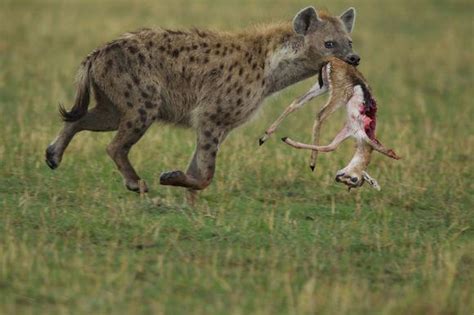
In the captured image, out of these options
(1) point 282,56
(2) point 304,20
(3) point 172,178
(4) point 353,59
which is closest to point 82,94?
(3) point 172,178

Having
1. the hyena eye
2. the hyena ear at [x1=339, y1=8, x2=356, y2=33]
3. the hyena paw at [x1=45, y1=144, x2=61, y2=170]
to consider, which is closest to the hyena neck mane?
the hyena eye

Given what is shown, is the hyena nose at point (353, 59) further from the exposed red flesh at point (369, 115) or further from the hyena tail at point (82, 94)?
the hyena tail at point (82, 94)

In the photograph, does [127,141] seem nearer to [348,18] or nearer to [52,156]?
[52,156]

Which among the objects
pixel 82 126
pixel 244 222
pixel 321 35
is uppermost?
pixel 321 35

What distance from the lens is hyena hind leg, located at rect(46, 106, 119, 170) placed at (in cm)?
603

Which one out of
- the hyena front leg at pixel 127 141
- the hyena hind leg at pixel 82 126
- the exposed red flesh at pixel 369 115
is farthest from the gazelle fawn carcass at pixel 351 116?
the hyena hind leg at pixel 82 126

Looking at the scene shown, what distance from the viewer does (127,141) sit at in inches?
229

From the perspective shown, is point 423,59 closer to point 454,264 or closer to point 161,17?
point 161,17

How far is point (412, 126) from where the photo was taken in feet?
28.6

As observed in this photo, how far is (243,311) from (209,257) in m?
0.75

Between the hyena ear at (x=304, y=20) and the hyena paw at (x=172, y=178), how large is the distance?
119cm

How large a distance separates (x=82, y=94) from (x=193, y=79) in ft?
2.00

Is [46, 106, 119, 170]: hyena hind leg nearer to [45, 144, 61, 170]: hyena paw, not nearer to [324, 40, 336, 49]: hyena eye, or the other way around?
[45, 144, 61, 170]: hyena paw

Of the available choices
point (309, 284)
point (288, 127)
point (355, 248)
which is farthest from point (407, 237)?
point (288, 127)
